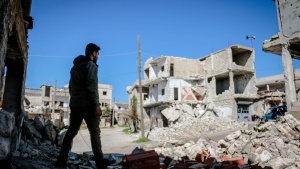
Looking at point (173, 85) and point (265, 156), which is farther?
point (173, 85)

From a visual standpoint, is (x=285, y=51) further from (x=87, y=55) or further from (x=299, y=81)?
(x=87, y=55)

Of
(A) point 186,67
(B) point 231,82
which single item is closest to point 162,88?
(A) point 186,67

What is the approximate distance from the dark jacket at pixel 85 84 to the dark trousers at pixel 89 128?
107 mm

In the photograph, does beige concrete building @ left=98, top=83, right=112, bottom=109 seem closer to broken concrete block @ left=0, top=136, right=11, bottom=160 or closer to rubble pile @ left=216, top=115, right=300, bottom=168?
rubble pile @ left=216, top=115, right=300, bottom=168

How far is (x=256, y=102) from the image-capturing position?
2705 centimetres

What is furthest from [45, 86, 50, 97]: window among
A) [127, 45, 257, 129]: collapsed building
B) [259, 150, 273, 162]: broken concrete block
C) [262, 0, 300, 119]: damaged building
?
[259, 150, 273, 162]: broken concrete block

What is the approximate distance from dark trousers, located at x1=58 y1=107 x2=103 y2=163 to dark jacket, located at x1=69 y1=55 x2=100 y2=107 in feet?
0.35

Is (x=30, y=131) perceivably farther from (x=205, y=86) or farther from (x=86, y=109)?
(x=205, y=86)

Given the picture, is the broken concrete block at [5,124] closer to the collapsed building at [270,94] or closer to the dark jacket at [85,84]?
the dark jacket at [85,84]

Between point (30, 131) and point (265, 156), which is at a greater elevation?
point (30, 131)

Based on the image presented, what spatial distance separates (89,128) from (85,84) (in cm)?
65

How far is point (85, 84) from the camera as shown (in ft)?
10.2

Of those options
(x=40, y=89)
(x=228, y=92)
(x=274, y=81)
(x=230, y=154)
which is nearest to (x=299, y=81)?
(x=230, y=154)

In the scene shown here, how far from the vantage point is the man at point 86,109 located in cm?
306
